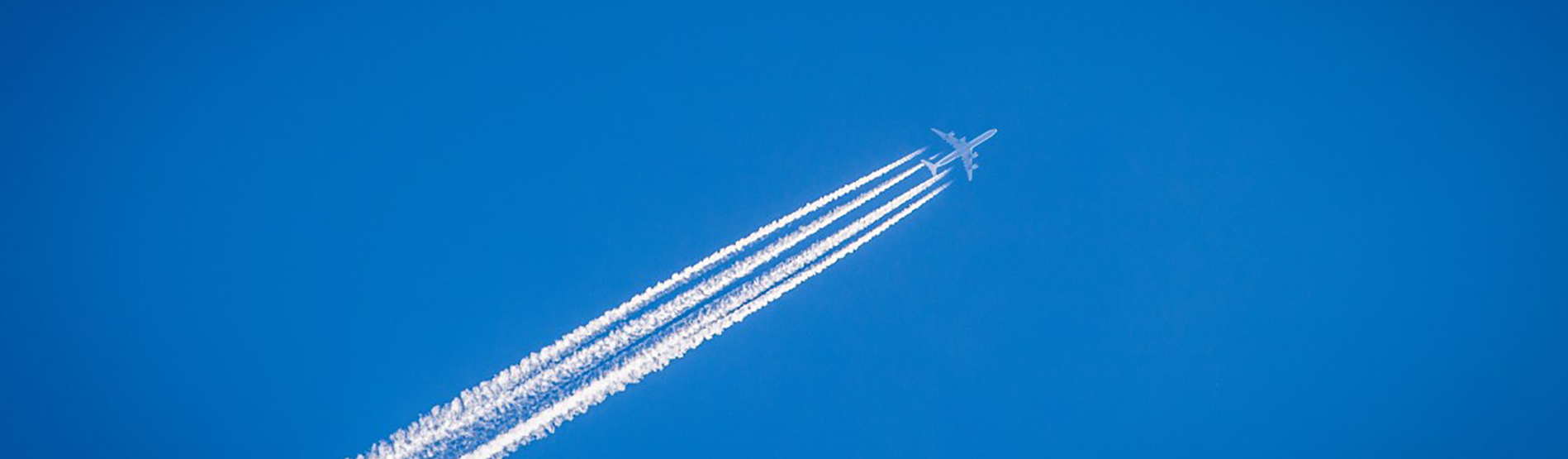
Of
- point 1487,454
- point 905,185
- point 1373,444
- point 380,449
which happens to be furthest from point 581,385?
point 1487,454

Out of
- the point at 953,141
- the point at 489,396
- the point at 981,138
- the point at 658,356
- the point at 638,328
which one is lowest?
the point at 489,396

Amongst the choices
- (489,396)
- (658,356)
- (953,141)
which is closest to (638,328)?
(658,356)

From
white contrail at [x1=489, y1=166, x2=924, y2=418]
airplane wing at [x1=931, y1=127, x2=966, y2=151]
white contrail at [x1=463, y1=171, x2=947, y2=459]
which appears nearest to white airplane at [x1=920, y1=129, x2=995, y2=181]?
airplane wing at [x1=931, y1=127, x2=966, y2=151]

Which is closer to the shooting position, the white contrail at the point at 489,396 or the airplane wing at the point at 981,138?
the white contrail at the point at 489,396

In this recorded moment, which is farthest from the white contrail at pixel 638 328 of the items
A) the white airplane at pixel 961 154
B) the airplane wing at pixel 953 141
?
the airplane wing at pixel 953 141

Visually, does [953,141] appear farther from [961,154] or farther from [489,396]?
[489,396]

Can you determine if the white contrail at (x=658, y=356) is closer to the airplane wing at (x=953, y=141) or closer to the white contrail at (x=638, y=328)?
the white contrail at (x=638, y=328)
